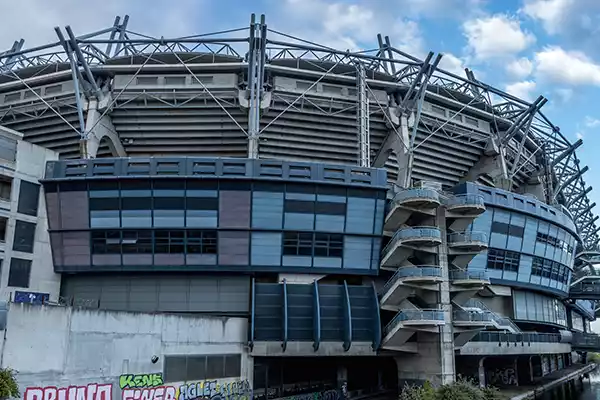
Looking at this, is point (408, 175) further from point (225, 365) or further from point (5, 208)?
point (5, 208)

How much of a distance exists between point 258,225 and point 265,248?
5.95 ft

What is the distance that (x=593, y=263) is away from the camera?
84812 millimetres

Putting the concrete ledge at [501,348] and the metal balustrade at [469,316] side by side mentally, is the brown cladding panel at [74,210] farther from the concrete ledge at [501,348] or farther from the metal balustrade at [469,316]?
the concrete ledge at [501,348]

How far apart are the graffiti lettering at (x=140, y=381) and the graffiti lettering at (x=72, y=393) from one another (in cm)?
85

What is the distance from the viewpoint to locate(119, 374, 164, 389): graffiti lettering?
2594cm

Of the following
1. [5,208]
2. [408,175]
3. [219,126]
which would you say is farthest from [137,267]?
[408,175]

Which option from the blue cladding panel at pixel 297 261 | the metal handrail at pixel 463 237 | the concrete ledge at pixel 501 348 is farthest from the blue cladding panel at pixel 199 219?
the concrete ledge at pixel 501 348

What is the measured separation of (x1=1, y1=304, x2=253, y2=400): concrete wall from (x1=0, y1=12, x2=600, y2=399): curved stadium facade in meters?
0.14

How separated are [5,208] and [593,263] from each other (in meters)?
86.5

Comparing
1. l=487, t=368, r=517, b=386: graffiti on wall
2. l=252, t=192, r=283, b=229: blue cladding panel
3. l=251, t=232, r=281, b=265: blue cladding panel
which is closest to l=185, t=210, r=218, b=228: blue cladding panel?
l=252, t=192, r=283, b=229: blue cladding panel

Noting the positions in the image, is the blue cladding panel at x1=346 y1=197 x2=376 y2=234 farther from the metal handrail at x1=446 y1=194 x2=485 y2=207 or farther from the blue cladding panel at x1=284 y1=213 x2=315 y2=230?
the metal handrail at x1=446 y1=194 x2=485 y2=207

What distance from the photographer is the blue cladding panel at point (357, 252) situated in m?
38.8

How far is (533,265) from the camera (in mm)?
50094

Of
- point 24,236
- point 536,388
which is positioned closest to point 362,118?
point 24,236
